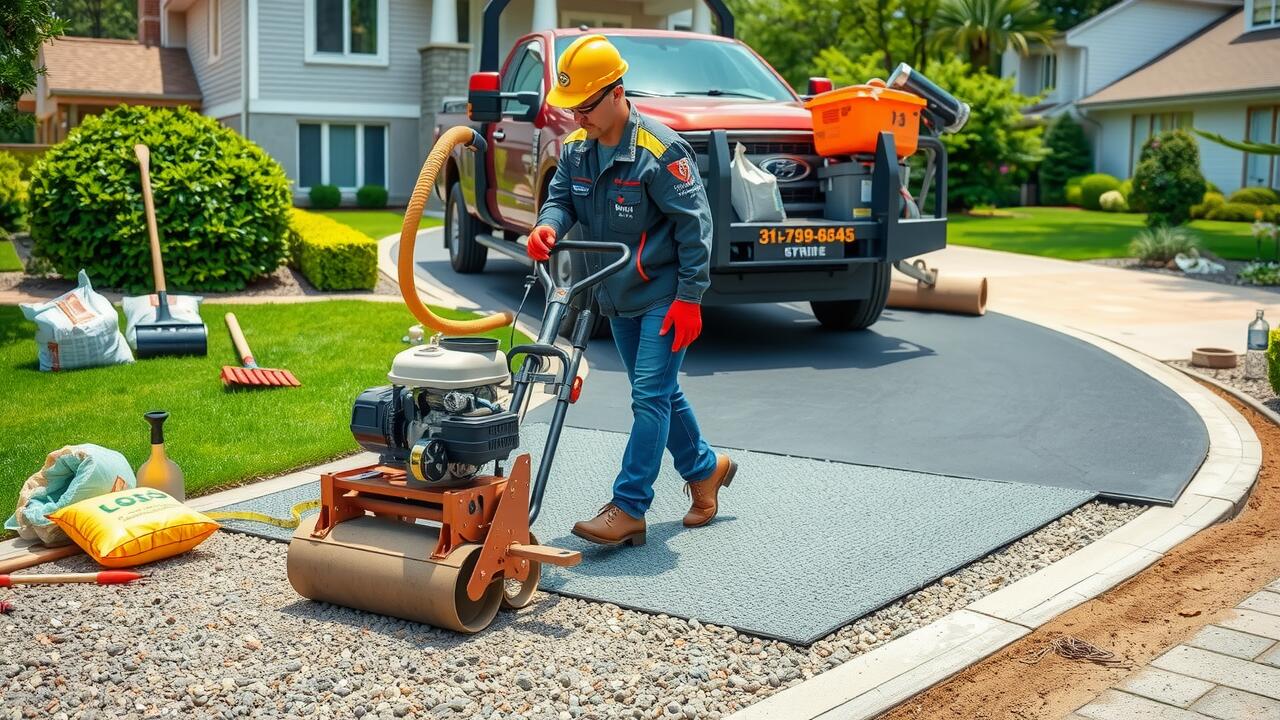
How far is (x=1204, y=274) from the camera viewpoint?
1596 centimetres

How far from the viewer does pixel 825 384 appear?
853cm

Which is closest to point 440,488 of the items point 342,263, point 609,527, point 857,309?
point 609,527

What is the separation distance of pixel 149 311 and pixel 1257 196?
27250mm

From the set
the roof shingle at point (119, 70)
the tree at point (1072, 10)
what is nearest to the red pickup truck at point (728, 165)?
the roof shingle at point (119, 70)

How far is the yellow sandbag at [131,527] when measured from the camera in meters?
4.81

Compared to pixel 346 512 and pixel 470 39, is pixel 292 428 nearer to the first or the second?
pixel 346 512

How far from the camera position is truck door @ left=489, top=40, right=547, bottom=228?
10.7 meters

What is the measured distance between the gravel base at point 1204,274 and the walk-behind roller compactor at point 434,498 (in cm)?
1266

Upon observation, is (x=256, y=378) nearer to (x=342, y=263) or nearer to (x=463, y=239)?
(x=342, y=263)

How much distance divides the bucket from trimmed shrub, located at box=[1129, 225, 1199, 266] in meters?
8.58

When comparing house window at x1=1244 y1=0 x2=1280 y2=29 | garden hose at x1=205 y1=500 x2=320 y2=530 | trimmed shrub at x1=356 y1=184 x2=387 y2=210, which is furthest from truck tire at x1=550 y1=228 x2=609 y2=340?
house window at x1=1244 y1=0 x2=1280 y2=29

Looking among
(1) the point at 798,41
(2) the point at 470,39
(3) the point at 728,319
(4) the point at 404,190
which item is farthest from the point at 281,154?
(1) the point at 798,41

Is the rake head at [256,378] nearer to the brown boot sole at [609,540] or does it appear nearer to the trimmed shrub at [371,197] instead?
the brown boot sole at [609,540]

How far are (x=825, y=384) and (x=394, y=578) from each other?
15.8ft
